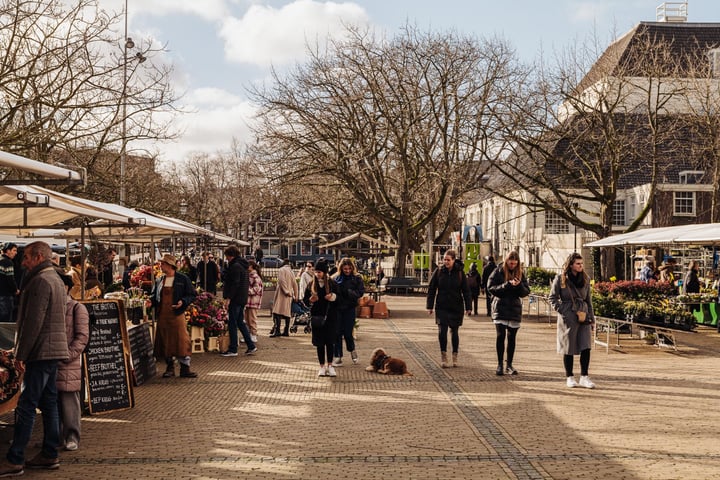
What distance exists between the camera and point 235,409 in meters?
9.55

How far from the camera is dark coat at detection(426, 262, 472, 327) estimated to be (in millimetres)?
12680

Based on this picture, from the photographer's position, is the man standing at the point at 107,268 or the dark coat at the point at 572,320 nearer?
the dark coat at the point at 572,320

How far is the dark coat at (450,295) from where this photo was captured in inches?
499

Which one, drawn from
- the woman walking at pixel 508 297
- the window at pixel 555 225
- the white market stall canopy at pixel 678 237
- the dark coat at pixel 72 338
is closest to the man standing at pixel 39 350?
the dark coat at pixel 72 338

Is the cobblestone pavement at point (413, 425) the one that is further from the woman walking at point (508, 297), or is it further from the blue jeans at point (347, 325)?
the woman walking at point (508, 297)

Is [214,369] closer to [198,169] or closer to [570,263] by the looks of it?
[570,263]

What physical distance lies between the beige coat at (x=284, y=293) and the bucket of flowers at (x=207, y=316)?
272 centimetres

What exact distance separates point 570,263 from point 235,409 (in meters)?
4.70

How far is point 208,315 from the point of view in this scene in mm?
15008

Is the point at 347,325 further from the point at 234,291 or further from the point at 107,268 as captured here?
the point at 107,268

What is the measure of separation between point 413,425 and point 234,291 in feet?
22.1

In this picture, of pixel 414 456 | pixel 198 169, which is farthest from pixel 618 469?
pixel 198 169

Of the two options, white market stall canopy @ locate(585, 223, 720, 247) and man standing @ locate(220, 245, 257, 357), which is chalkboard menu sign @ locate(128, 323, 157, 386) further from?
A: white market stall canopy @ locate(585, 223, 720, 247)

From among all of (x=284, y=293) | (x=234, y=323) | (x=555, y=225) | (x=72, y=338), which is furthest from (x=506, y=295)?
(x=555, y=225)
